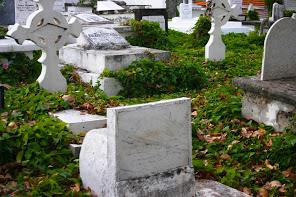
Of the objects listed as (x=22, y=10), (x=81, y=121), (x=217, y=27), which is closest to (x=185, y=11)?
(x=22, y=10)

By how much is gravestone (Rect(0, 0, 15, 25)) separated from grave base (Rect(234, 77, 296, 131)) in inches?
291

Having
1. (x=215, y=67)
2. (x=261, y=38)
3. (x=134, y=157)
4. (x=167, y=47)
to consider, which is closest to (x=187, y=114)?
(x=134, y=157)

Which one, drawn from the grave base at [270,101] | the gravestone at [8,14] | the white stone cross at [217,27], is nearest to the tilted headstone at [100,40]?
the white stone cross at [217,27]

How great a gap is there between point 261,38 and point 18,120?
989 cm

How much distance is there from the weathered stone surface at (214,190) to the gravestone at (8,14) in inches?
354

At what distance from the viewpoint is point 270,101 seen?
18.6ft

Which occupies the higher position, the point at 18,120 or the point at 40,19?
the point at 40,19

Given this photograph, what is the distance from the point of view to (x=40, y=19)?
263 inches

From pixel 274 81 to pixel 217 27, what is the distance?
4.84m

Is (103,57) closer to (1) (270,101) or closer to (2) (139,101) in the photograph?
(2) (139,101)

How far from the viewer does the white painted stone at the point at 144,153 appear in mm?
3576

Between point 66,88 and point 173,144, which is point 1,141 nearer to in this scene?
point 173,144

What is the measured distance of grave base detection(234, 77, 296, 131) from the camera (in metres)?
5.40

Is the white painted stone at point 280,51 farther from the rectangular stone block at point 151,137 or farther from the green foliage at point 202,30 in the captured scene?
the green foliage at point 202,30
